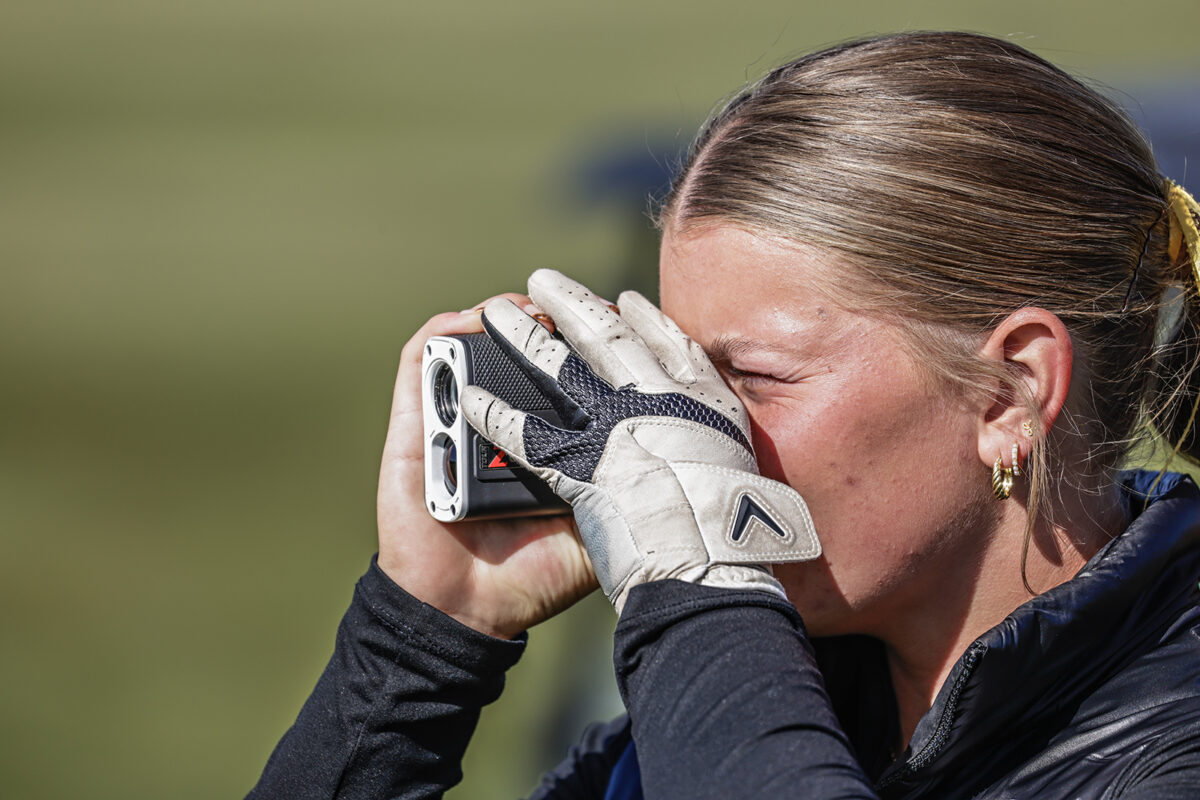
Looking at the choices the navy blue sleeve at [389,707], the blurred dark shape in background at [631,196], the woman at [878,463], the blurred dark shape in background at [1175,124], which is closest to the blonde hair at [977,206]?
the woman at [878,463]

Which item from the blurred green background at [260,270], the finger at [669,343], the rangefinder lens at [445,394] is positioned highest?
the finger at [669,343]

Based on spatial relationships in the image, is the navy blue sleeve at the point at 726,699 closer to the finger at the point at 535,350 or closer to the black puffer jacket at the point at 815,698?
the black puffer jacket at the point at 815,698

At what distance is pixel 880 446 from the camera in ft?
4.15

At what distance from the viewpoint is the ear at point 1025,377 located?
1.26 m

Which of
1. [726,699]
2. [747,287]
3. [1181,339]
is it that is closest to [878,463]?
[747,287]

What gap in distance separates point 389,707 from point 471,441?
1.26 feet

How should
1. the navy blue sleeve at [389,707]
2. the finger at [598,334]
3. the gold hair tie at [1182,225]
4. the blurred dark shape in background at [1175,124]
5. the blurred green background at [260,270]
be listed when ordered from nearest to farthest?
the finger at [598,334] < the gold hair tie at [1182,225] < the navy blue sleeve at [389,707] < the blurred dark shape in background at [1175,124] < the blurred green background at [260,270]

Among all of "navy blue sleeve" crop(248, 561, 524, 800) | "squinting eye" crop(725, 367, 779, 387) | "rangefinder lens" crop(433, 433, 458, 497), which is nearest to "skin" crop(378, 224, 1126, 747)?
"squinting eye" crop(725, 367, 779, 387)

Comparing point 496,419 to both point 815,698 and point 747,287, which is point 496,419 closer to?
point 747,287

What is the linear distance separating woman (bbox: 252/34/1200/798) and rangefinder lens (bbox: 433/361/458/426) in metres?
0.06

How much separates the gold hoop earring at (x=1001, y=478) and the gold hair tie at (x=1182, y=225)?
356mm

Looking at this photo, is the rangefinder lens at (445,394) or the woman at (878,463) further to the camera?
the rangefinder lens at (445,394)

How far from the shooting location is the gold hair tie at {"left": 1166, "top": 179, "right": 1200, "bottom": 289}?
1344 millimetres

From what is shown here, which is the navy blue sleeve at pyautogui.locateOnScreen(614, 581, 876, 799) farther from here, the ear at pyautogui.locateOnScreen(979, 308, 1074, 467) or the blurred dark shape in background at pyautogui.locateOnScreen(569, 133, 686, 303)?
the blurred dark shape in background at pyautogui.locateOnScreen(569, 133, 686, 303)
